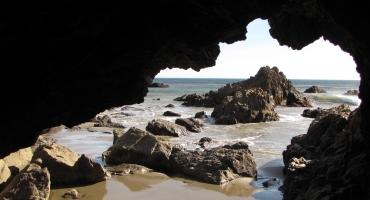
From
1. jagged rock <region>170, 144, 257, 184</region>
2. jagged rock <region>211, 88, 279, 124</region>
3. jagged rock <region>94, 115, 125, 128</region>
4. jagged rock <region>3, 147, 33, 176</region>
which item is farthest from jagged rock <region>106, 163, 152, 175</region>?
jagged rock <region>211, 88, 279, 124</region>

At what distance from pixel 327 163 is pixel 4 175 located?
590 cm

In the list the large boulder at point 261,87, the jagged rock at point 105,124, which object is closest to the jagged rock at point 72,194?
the jagged rock at point 105,124

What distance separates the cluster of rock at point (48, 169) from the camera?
5539 millimetres

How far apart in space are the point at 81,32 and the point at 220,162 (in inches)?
196

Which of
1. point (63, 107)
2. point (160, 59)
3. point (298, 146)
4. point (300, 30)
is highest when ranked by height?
point (300, 30)

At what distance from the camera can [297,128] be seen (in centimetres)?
Answer: 1480

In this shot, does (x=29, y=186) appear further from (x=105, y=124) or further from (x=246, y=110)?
(x=246, y=110)

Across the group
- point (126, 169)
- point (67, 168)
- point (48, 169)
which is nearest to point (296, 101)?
point (126, 169)

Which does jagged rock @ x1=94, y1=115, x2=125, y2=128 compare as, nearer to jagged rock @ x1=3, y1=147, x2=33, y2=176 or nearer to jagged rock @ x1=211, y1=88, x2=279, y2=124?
jagged rock @ x1=211, y1=88, x2=279, y2=124

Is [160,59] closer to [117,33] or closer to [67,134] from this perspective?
[117,33]

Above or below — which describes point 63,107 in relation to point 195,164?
above

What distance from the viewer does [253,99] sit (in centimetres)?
1798

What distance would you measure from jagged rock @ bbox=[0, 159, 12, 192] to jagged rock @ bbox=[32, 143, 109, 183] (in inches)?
19.9

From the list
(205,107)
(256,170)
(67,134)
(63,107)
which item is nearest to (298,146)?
(256,170)
